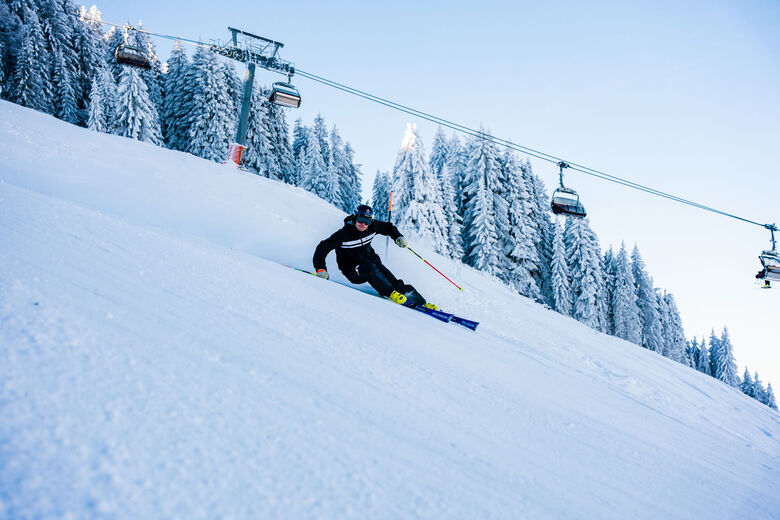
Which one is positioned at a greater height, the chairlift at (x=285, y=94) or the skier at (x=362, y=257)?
the chairlift at (x=285, y=94)

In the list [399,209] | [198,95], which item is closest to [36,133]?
[399,209]

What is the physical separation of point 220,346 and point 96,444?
98cm

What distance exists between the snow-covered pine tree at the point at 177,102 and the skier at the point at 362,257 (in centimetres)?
3043

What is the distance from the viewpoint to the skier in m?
6.20

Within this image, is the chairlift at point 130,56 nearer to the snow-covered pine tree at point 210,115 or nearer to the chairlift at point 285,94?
the chairlift at point 285,94

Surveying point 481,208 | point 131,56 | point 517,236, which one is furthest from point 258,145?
point 517,236

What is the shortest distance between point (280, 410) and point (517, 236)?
30.1 m

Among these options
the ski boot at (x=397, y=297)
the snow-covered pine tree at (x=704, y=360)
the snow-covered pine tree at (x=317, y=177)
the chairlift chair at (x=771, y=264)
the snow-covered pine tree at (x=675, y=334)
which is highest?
the snow-covered pine tree at (x=317, y=177)

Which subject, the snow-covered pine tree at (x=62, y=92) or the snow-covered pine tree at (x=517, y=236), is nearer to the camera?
the snow-covered pine tree at (x=517, y=236)

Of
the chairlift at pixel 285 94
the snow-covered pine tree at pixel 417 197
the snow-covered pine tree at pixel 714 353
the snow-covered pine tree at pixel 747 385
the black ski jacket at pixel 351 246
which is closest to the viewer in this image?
the black ski jacket at pixel 351 246

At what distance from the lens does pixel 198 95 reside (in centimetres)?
3028

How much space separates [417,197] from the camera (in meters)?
27.0

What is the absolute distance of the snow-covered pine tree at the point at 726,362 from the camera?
50094mm

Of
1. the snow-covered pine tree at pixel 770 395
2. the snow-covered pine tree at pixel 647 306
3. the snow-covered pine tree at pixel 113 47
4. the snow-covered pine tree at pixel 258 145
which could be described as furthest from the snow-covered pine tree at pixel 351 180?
the snow-covered pine tree at pixel 770 395
